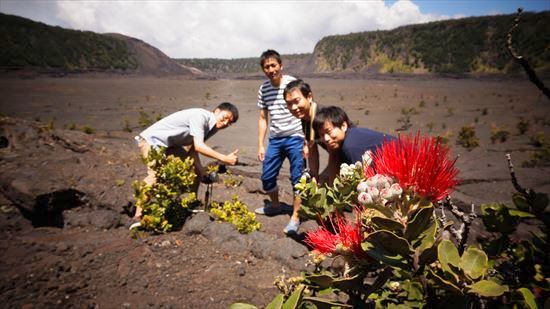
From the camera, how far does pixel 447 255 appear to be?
2.20 ft

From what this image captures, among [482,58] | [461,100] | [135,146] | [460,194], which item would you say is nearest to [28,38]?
[135,146]

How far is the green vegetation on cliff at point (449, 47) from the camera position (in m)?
33.6

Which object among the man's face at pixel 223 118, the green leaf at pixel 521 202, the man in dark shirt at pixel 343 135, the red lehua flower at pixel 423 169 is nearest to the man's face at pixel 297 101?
the man in dark shirt at pixel 343 135

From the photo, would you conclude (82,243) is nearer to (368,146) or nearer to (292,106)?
(292,106)

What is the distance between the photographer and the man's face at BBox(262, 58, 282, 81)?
3.21 metres

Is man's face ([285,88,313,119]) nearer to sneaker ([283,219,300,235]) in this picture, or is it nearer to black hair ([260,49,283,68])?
black hair ([260,49,283,68])

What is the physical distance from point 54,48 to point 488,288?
55.3m

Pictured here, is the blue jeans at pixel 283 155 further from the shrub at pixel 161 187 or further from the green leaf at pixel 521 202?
the green leaf at pixel 521 202

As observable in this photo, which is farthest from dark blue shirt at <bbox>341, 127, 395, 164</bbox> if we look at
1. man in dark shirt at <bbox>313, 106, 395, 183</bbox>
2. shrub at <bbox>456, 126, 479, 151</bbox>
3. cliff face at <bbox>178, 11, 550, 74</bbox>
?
cliff face at <bbox>178, 11, 550, 74</bbox>

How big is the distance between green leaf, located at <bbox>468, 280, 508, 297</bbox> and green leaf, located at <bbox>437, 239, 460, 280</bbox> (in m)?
0.05

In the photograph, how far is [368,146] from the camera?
5.89ft

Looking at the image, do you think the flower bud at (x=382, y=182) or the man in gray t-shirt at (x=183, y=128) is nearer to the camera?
the flower bud at (x=382, y=182)

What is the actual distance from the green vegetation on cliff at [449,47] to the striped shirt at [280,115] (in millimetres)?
33434

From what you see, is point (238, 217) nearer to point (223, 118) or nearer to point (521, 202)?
point (223, 118)
